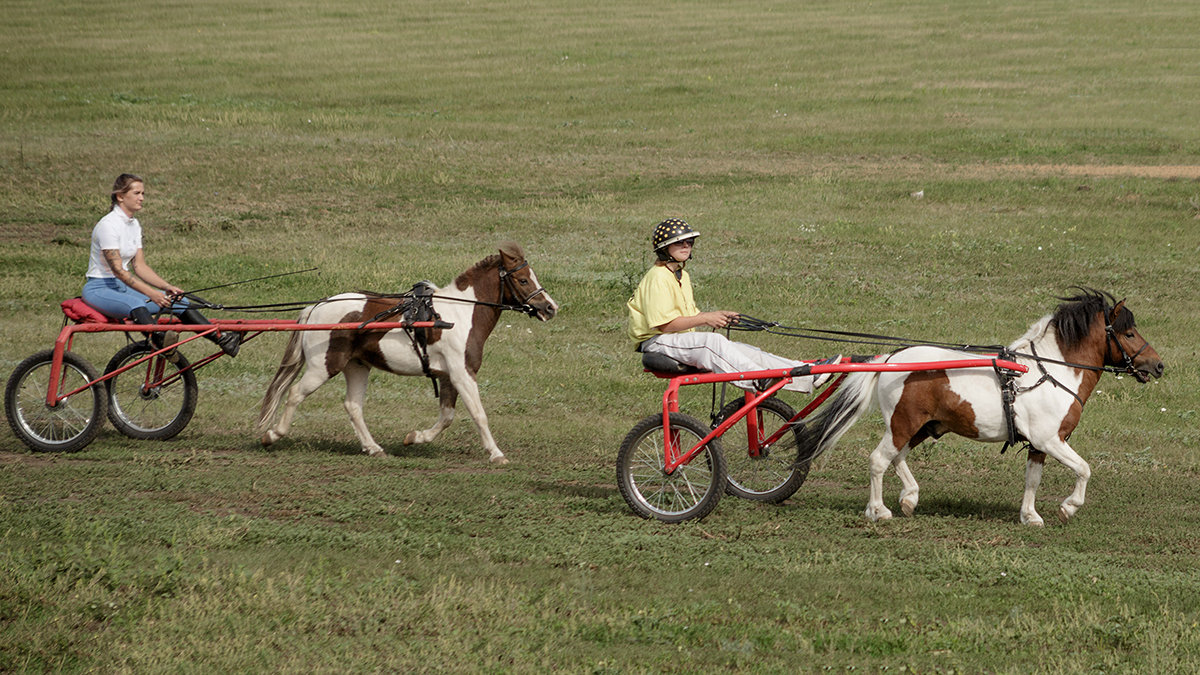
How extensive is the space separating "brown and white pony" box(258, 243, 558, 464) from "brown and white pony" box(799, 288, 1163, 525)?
10.5ft

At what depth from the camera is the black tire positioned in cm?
1070

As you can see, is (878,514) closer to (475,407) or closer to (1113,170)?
(475,407)

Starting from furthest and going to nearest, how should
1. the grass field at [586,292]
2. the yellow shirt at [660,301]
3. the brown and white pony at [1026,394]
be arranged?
the yellow shirt at [660,301] < the brown and white pony at [1026,394] < the grass field at [586,292]

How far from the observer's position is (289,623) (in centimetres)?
658

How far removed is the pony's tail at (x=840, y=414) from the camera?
8.79m

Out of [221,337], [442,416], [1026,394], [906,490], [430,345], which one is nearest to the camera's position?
[1026,394]

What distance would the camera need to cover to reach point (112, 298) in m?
10.7

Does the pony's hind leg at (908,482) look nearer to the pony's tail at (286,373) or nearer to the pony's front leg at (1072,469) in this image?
the pony's front leg at (1072,469)

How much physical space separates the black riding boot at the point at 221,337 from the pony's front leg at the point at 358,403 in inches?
41.8

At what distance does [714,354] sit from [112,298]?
18.5ft

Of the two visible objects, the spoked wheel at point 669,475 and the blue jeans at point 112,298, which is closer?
the spoked wheel at point 669,475

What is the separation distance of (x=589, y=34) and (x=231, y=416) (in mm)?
35957

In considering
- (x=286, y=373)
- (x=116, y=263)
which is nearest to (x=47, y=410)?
(x=116, y=263)

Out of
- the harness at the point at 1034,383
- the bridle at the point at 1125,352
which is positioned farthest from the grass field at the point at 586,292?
the bridle at the point at 1125,352
